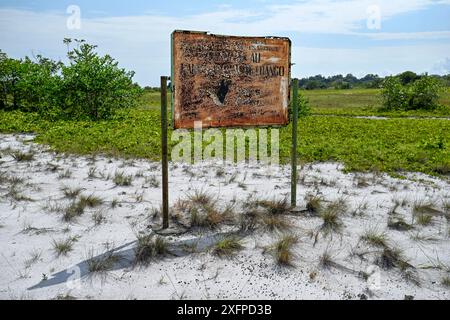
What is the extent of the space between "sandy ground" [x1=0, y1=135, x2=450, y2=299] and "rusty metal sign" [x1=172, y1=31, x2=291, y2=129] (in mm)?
1460

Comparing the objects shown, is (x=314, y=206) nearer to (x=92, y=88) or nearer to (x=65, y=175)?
(x=65, y=175)

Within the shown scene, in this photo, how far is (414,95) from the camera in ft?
94.6

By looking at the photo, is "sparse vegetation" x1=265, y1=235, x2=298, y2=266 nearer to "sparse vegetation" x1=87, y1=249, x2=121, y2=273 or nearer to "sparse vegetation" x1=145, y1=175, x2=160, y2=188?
"sparse vegetation" x1=87, y1=249, x2=121, y2=273

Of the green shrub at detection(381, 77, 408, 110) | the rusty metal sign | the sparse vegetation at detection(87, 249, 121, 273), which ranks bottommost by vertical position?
the sparse vegetation at detection(87, 249, 121, 273)

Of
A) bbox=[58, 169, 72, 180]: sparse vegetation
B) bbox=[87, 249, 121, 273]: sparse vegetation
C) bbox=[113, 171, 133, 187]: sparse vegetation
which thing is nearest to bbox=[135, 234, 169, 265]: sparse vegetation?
bbox=[87, 249, 121, 273]: sparse vegetation

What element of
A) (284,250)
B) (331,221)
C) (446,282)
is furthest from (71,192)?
(446,282)

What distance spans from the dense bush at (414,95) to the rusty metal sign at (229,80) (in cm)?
2565

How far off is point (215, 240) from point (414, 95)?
93.7ft

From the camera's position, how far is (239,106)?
5379 millimetres

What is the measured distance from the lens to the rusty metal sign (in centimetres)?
473

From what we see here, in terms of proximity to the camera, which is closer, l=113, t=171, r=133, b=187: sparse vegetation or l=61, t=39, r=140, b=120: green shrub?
l=113, t=171, r=133, b=187: sparse vegetation

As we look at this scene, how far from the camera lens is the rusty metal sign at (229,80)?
473 cm
